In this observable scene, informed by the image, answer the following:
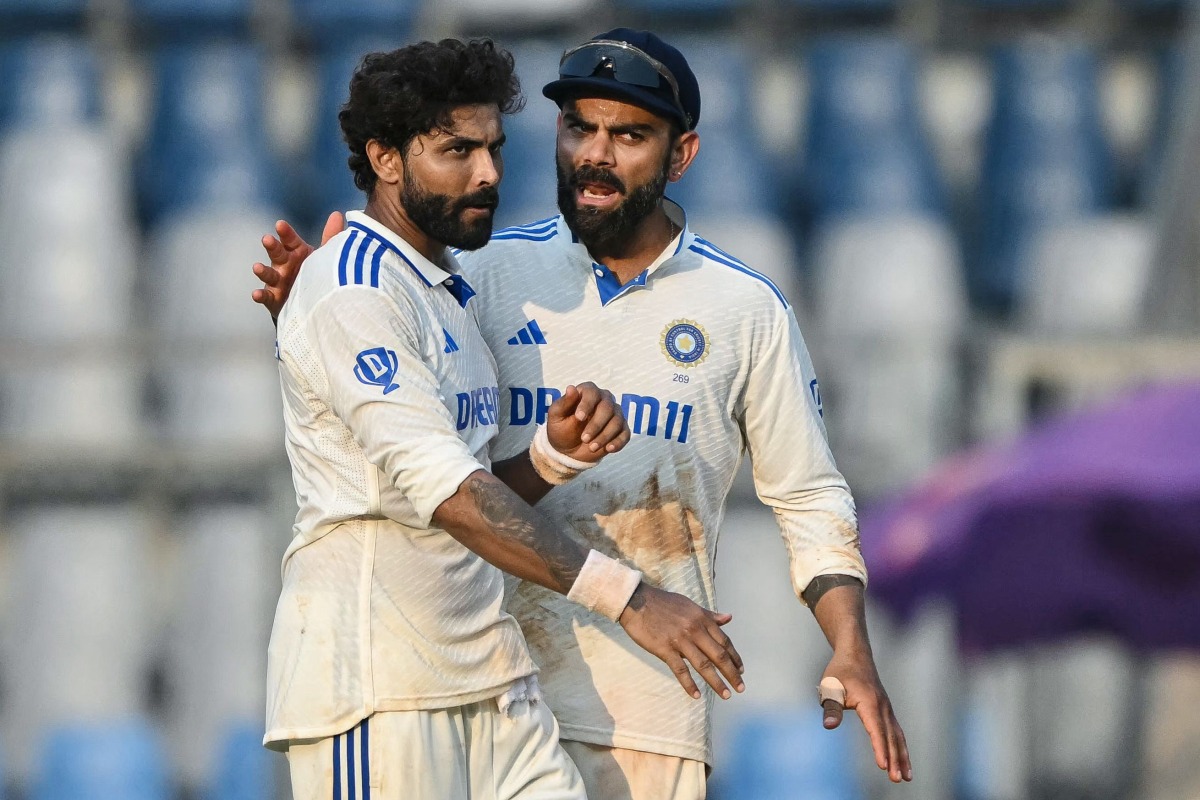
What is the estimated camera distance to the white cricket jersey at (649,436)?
4.81m

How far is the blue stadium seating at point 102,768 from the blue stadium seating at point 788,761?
312cm

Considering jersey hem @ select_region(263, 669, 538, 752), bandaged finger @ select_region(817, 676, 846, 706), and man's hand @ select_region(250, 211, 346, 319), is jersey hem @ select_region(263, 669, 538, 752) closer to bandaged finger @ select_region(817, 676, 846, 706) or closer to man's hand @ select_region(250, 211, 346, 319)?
bandaged finger @ select_region(817, 676, 846, 706)

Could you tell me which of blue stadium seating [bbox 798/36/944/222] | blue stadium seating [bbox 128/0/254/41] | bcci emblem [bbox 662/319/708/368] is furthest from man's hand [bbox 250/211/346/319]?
blue stadium seating [bbox 128/0/254/41]

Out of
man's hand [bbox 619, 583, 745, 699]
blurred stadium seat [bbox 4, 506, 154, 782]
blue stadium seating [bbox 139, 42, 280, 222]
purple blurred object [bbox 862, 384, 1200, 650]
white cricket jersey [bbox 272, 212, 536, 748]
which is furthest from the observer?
blue stadium seating [bbox 139, 42, 280, 222]

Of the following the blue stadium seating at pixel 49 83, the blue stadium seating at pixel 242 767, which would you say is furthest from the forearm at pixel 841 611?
the blue stadium seating at pixel 49 83

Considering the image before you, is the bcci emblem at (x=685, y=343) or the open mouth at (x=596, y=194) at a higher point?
the open mouth at (x=596, y=194)

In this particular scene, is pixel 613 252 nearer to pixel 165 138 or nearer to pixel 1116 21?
pixel 165 138

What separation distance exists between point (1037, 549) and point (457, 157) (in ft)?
19.3

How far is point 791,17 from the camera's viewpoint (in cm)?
1556

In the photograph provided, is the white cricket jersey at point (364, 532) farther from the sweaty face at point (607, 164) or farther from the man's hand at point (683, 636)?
the sweaty face at point (607, 164)

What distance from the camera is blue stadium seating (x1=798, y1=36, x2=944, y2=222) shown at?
14.5m

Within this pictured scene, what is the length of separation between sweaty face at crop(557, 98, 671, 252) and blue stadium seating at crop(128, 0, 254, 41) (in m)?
11.0

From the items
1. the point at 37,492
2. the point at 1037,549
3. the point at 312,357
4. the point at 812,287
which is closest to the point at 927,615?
the point at 1037,549

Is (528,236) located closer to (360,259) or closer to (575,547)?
(360,259)
